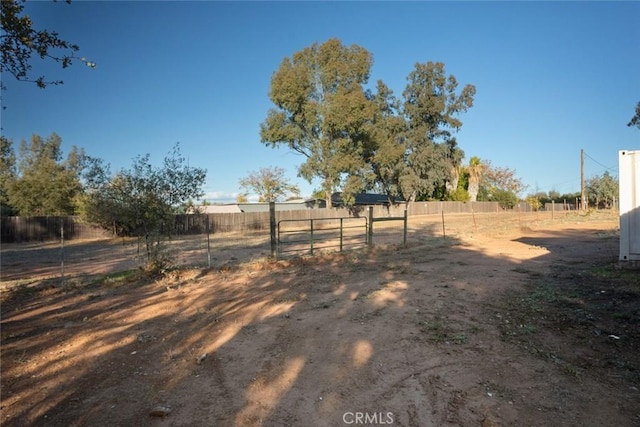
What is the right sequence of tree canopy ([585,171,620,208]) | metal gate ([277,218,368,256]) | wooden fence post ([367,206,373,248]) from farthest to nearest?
tree canopy ([585,171,620,208]) → wooden fence post ([367,206,373,248]) → metal gate ([277,218,368,256])

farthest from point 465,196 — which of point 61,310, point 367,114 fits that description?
point 61,310

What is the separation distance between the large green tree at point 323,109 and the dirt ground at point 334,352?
105 ft

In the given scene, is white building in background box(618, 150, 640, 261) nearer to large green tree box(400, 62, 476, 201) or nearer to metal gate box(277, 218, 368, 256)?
metal gate box(277, 218, 368, 256)

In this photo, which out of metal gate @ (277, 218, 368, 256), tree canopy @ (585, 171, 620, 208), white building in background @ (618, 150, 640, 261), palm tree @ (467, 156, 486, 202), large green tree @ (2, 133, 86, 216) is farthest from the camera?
palm tree @ (467, 156, 486, 202)

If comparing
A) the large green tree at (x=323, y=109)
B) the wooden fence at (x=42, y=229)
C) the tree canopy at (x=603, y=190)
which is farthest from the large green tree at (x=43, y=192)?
the tree canopy at (x=603, y=190)

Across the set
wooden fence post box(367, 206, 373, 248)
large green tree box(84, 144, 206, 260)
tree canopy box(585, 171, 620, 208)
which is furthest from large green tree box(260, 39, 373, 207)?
tree canopy box(585, 171, 620, 208)

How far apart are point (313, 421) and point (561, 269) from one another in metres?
9.03

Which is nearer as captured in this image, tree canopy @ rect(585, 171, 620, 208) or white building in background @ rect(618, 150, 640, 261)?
white building in background @ rect(618, 150, 640, 261)

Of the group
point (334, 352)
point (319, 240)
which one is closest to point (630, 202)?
point (334, 352)

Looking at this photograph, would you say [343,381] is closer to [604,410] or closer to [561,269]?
[604,410]

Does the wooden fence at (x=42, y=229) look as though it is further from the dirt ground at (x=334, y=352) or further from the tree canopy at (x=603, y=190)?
the tree canopy at (x=603, y=190)

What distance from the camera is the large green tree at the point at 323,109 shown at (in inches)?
1569

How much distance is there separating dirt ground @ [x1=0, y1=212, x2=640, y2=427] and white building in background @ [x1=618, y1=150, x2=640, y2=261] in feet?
1.89

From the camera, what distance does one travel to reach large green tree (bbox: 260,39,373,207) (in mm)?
39844
